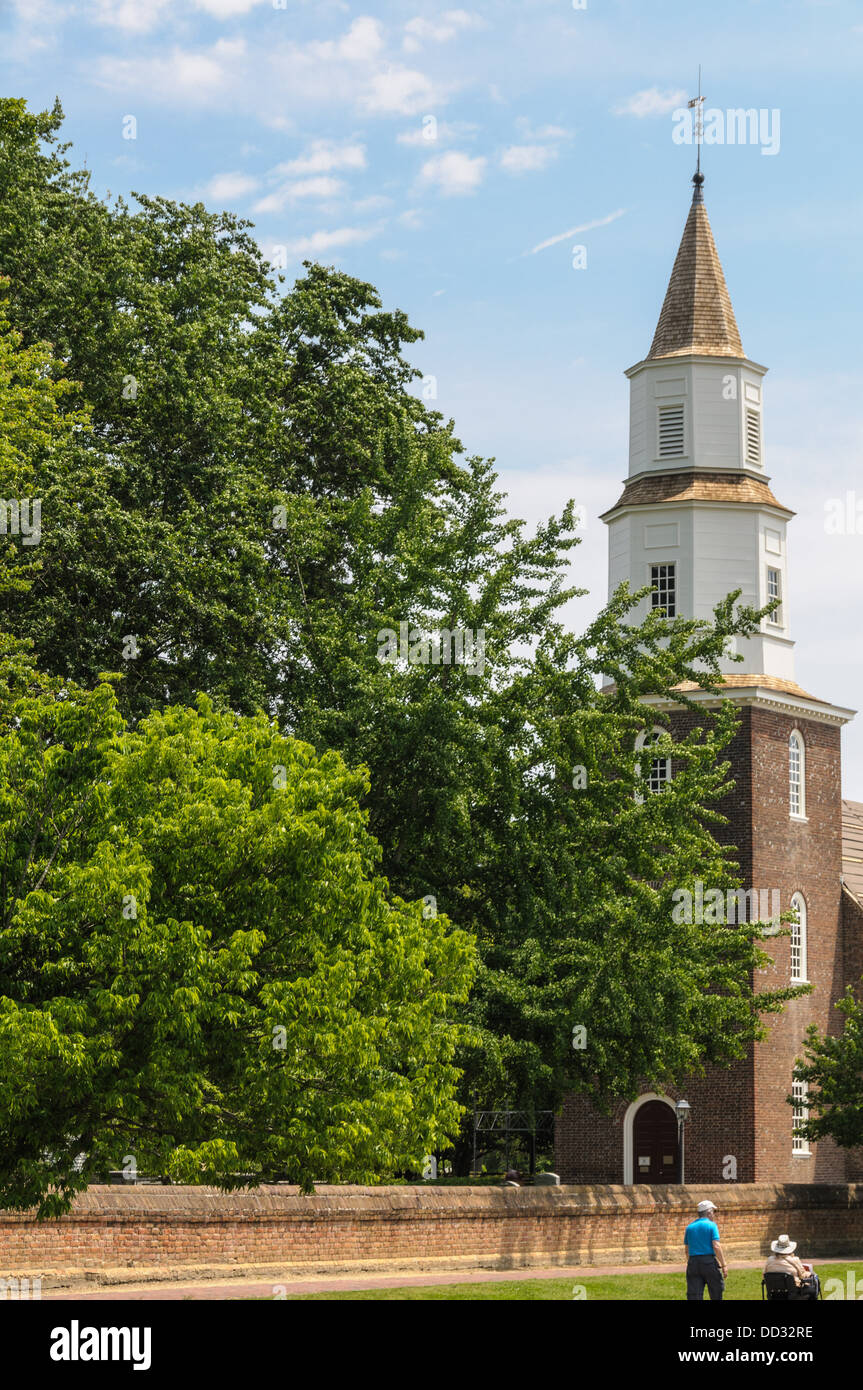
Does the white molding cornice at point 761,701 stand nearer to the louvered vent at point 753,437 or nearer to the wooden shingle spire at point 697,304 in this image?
the louvered vent at point 753,437

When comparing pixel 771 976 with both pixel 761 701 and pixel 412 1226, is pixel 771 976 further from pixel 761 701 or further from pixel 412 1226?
pixel 412 1226

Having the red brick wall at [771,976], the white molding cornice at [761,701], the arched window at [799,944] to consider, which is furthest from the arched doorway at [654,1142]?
the white molding cornice at [761,701]

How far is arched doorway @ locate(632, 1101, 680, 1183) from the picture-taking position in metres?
41.5

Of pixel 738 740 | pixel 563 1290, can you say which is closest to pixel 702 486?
pixel 738 740

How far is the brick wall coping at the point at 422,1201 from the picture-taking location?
2223 cm

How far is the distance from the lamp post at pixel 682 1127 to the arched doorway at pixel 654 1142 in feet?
2.50

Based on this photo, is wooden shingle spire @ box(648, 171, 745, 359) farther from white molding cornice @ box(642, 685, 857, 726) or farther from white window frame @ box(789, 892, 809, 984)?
white window frame @ box(789, 892, 809, 984)

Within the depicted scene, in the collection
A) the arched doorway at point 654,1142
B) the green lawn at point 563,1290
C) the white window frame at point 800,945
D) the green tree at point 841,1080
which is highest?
the white window frame at point 800,945

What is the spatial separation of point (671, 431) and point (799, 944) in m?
13.4

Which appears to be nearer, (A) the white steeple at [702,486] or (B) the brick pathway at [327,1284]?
(B) the brick pathway at [327,1284]

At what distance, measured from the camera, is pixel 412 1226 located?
26234mm

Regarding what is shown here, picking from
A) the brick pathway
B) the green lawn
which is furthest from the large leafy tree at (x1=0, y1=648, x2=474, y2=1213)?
the green lawn

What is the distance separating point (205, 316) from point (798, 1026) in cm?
2158

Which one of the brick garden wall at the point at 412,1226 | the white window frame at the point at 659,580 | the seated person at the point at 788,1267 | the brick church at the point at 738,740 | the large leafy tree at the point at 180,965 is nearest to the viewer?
the large leafy tree at the point at 180,965
